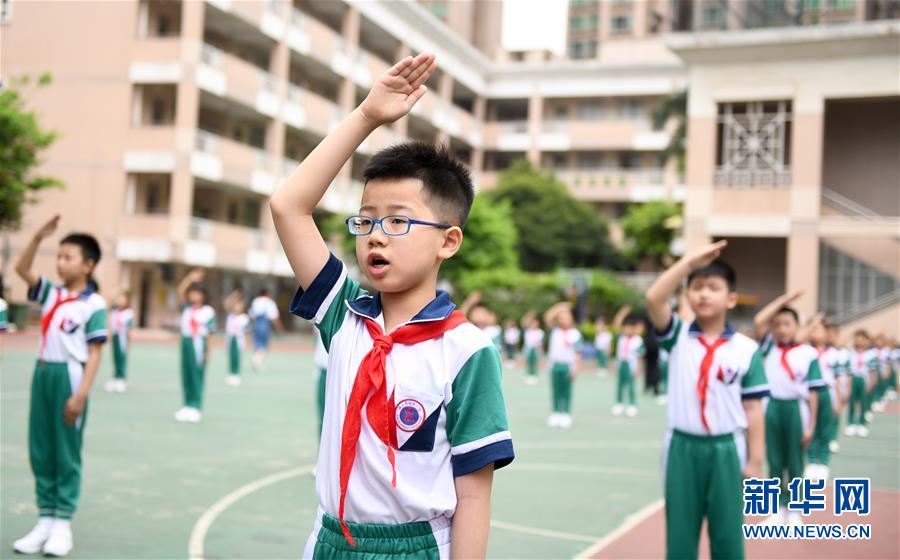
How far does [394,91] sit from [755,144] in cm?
2673

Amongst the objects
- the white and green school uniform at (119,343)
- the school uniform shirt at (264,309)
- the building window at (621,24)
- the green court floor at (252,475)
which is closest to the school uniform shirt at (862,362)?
the green court floor at (252,475)

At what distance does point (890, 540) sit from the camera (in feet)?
24.4

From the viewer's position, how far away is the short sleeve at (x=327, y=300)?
2.79m

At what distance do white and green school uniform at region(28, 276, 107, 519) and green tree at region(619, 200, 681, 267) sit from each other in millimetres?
42333

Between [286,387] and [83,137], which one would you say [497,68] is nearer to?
[83,137]

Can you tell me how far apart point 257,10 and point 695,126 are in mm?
16566

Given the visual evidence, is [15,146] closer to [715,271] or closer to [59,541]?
[59,541]

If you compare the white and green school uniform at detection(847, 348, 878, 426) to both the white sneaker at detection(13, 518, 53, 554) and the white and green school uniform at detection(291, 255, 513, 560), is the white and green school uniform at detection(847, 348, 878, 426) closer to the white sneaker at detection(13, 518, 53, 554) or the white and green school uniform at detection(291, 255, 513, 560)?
the white sneaker at detection(13, 518, 53, 554)

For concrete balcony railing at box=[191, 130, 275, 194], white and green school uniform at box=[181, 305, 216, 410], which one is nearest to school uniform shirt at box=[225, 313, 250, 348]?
white and green school uniform at box=[181, 305, 216, 410]

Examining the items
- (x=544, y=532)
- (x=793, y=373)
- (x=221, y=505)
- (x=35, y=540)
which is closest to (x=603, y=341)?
(x=793, y=373)

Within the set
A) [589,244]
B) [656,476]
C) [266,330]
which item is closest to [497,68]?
[589,244]

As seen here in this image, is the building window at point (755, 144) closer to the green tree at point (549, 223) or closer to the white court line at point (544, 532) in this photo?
the green tree at point (549, 223)

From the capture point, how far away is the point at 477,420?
2.61 meters

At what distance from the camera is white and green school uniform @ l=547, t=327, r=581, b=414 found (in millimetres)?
14336
